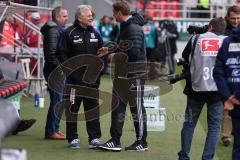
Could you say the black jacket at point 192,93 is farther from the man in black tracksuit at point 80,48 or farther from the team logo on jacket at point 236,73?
the man in black tracksuit at point 80,48

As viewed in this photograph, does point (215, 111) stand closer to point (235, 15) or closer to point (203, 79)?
point (203, 79)

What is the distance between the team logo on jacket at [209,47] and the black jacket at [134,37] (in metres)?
1.26

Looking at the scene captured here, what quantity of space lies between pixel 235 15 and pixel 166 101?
723 centimetres

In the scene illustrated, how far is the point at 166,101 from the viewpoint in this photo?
57.3 feet

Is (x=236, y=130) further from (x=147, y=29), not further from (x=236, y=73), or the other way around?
(x=147, y=29)

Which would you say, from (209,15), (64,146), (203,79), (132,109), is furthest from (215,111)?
(209,15)

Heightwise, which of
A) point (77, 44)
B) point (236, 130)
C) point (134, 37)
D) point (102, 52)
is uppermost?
point (134, 37)

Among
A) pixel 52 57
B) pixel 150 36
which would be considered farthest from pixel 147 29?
pixel 52 57

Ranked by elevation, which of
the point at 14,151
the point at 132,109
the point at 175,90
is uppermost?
the point at 14,151

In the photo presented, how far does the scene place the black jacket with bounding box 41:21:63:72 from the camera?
1120 centimetres

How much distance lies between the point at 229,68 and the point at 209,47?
149 cm

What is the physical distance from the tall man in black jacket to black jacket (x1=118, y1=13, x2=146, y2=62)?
1.35 metres

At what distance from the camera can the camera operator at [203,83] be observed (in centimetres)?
919

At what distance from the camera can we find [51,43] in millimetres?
11297
